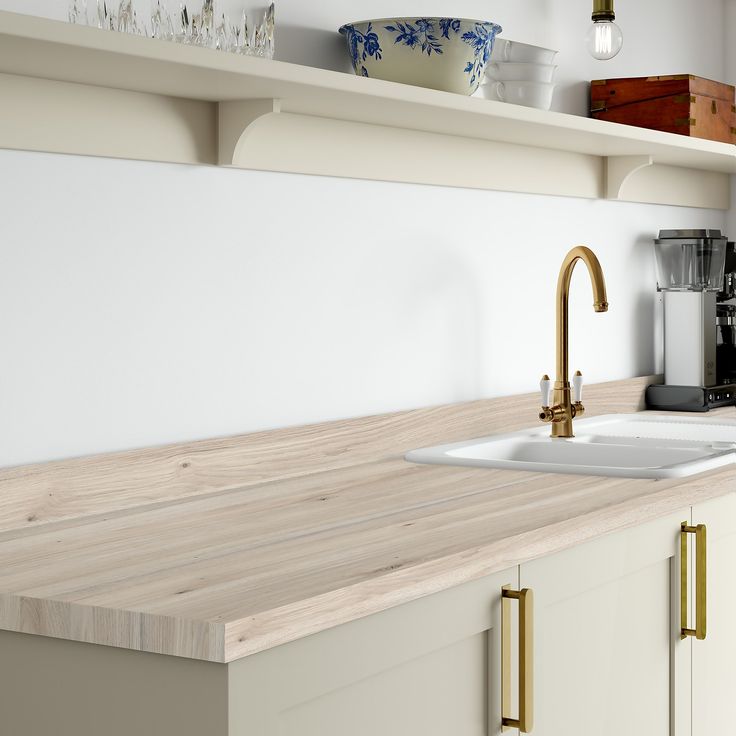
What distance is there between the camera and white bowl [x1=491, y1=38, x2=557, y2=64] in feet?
7.48

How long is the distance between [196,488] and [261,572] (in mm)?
557

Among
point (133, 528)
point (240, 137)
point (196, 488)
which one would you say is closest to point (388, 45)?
point (240, 137)

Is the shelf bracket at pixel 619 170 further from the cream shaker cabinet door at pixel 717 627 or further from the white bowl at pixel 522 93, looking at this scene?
the cream shaker cabinet door at pixel 717 627

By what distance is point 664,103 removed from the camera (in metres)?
2.70

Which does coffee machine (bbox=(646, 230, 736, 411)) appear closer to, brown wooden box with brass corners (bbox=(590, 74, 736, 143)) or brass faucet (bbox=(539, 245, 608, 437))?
brown wooden box with brass corners (bbox=(590, 74, 736, 143))

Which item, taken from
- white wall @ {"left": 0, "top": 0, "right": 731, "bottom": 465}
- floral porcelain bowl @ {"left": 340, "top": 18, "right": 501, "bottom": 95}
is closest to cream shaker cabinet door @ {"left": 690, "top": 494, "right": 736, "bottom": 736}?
white wall @ {"left": 0, "top": 0, "right": 731, "bottom": 465}

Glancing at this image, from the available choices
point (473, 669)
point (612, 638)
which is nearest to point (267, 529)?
point (473, 669)

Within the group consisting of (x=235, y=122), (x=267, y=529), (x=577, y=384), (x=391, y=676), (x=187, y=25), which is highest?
(x=187, y=25)

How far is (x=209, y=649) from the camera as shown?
1041mm

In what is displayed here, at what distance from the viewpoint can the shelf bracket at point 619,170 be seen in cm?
271

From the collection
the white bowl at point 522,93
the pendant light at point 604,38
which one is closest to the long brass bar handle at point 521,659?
the white bowl at point 522,93

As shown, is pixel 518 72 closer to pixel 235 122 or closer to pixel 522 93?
pixel 522 93

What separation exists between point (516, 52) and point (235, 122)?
73cm

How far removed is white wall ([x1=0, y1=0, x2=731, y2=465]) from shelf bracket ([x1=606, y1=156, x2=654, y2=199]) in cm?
7
